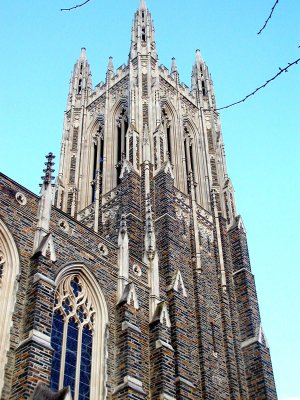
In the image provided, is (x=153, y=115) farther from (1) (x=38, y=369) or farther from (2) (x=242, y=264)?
(1) (x=38, y=369)

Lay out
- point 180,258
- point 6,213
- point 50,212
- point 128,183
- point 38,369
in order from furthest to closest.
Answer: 1. point 128,183
2. point 180,258
3. point 50,212
4. point 6,213
5. point 38,369

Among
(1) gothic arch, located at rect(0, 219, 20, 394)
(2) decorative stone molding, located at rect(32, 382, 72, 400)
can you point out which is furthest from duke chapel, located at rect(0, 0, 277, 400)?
(2) decorative stone molding, located at rect(32, 382, 72, 400)

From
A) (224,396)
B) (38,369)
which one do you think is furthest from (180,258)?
(38,369)

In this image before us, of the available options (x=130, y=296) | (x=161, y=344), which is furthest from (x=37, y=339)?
(x=161, y=344)

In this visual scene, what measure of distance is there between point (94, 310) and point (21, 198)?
4.33 meters

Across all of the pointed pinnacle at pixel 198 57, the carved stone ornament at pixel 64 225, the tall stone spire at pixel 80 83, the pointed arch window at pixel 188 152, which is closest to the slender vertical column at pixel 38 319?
the carved stone ornament at pixel 64 225

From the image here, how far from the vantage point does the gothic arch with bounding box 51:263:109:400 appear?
1869 centimetres

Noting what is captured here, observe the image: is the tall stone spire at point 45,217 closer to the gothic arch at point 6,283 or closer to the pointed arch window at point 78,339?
the gothic arch at point 6,283

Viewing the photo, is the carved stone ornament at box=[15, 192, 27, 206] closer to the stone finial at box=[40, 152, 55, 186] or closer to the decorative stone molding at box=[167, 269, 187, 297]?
the stone finial at box=[40, 152, 55, 186]

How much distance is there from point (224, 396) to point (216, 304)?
4688 mm

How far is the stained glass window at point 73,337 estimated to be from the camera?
58.9 feet

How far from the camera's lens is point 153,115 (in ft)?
111

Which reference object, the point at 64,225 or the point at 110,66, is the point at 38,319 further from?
the point at 110,66

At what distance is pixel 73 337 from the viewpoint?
18969 mm
